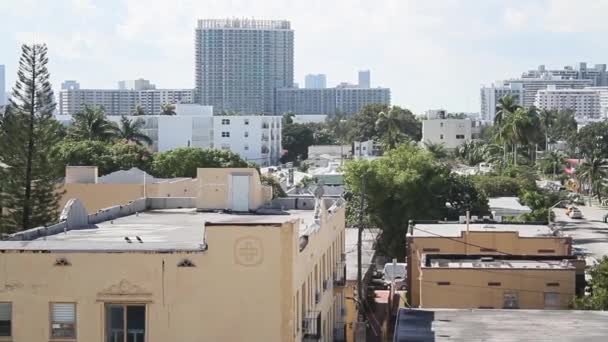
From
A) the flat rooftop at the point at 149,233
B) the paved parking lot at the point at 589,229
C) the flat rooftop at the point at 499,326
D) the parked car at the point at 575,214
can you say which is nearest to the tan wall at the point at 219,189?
the flat rooftop at the point at 149,233

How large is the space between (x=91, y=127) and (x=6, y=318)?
2764 inches

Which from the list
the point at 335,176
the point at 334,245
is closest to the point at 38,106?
the point at 334,245

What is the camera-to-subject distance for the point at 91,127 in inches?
3447

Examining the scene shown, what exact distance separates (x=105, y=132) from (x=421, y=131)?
82.3 m

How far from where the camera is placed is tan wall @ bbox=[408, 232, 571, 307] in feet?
124

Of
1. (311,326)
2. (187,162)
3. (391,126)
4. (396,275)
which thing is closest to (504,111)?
(391,126)

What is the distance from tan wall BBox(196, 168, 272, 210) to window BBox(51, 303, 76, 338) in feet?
37.7

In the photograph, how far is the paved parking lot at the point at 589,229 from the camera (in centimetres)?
6425

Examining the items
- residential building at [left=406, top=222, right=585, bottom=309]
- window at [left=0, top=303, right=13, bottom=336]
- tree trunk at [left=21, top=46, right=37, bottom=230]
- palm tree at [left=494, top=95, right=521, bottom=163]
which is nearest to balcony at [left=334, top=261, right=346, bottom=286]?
residential building at [left=406, top=222, right=585, bottom=309]

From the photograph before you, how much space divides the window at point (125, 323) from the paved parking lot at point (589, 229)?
126 feet

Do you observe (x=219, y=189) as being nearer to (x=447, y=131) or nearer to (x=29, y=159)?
(x=29, y=159)

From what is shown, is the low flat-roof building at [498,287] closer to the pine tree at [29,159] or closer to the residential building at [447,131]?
the pine tree at [29,159]

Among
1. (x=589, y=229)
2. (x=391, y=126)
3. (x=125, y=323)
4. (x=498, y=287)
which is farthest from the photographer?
(x=391, y=126)

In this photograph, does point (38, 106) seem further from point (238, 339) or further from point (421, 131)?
point (421, 131)
